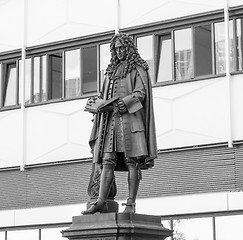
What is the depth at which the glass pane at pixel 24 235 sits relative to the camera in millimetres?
31000

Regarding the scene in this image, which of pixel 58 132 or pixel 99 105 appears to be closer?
pixel 99 105

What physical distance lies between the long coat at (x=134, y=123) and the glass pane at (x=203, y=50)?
13341mm

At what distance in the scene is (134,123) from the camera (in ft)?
47.6

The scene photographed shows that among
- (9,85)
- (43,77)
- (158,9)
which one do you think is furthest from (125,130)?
(9,85)

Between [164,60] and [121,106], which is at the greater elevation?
[164,60]

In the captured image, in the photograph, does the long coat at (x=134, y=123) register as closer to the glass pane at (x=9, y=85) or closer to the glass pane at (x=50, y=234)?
the glass pane at (x=50, y=234)

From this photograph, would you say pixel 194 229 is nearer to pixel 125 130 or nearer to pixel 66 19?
pixel 66 19

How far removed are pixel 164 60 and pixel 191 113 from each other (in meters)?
2.13

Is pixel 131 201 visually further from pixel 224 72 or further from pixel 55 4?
pixel 55 4

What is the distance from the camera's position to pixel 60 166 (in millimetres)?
30531

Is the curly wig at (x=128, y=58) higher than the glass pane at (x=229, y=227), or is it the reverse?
the curly wig at (x=128, y=58)

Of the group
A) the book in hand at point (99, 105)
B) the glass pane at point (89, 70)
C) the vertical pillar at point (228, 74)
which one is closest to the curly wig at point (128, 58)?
the book in hand at point (99, 105)

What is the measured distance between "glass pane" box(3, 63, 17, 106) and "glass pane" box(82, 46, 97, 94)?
294 cm

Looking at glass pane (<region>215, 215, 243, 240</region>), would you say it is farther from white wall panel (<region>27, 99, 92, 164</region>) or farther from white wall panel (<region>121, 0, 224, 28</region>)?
white wall panel (<region>121, 0, 224, 28</region>)
